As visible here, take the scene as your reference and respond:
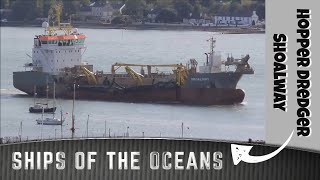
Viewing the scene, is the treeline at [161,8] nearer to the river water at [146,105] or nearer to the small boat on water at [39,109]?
the river water at [146,105]

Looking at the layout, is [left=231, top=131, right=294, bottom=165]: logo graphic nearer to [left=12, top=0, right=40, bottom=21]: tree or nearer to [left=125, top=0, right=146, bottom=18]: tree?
[left=125, top=0, right=146, bottom=18]: tree

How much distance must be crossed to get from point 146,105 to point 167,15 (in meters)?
1.64

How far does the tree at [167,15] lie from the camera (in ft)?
69.4

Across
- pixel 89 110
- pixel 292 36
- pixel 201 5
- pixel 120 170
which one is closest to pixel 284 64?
pixel 292 36

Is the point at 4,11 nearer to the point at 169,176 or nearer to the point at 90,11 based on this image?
the point at 90,11

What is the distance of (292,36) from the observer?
12719mm

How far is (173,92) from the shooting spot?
20562mm

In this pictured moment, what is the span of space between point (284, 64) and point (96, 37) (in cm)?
1043

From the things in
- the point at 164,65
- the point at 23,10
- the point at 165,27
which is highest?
the point at 23,10

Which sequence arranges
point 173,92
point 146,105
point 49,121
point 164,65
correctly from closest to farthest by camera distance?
point 49,121 → point 146,105 → point 173,92 → point 164,65

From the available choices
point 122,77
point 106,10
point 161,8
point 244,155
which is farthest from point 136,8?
point 244,155

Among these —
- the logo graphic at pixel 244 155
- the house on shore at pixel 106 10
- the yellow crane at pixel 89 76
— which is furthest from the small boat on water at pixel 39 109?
the logo graphic at pixel 244 155

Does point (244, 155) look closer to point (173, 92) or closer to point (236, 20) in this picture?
point (173, 92)

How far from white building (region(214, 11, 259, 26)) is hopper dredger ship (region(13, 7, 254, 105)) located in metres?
0.34
